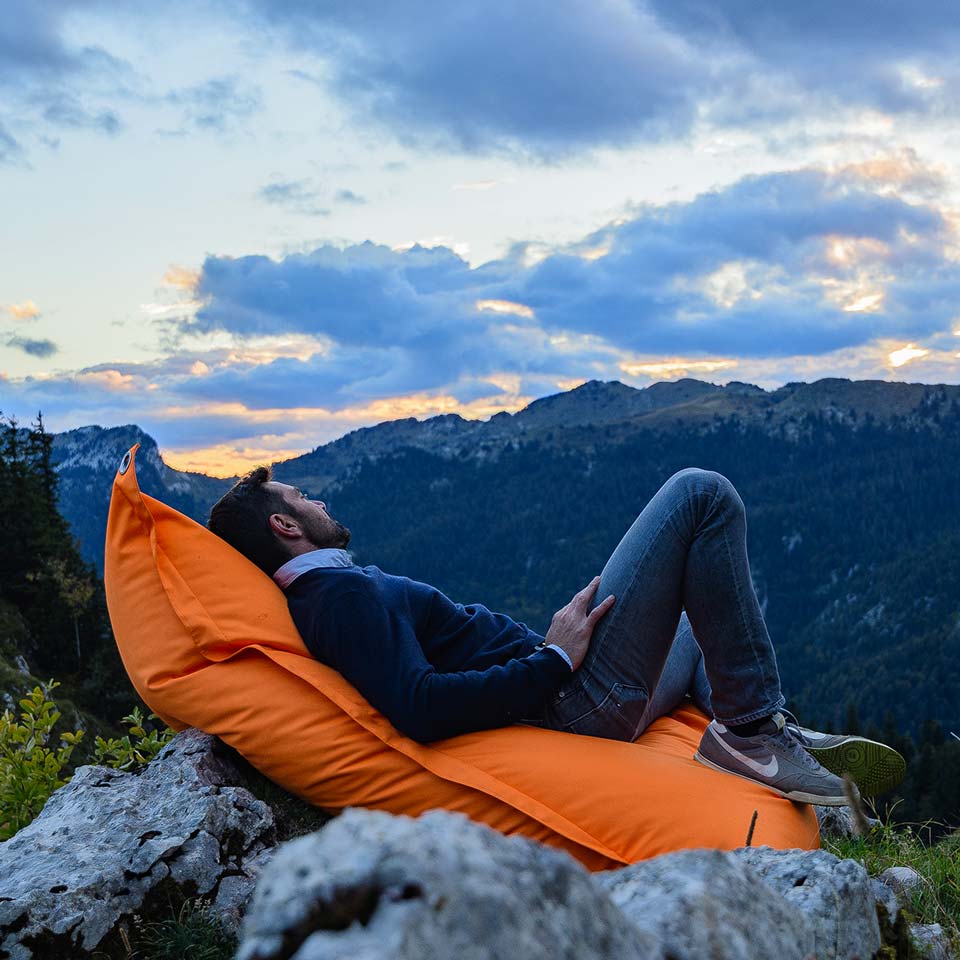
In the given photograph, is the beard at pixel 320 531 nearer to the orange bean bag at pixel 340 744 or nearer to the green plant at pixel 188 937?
the orange bean bag at pixel 340 744

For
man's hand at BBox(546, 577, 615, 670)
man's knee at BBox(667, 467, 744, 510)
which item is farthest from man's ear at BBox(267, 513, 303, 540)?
man's knee at BBox(667, 467, 744, 510)

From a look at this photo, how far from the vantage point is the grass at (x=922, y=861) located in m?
4.20

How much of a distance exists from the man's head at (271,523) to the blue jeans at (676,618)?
1602mm

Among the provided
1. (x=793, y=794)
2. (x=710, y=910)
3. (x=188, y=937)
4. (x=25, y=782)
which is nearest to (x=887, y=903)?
(x=710, y=910)

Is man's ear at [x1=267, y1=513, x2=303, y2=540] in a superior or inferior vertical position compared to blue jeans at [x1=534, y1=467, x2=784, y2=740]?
superior

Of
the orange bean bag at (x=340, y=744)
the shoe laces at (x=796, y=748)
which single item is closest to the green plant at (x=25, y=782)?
the orange bean bag at (x=340, y=744)

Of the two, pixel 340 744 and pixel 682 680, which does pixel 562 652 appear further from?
pixel 682 680

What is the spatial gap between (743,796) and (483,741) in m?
1.39

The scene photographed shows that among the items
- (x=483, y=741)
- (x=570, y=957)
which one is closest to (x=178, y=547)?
(x=483, y=741)

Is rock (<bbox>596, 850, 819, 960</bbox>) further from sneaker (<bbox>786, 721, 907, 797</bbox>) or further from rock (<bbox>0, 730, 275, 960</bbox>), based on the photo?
sneaker (<bbox>786, 721, 907, 797</bbox>)

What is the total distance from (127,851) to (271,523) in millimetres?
1911

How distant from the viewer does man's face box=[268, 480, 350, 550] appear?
556 cm

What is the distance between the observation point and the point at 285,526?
554cm

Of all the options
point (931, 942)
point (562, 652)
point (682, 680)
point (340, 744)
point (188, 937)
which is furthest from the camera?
point (682, 680)
